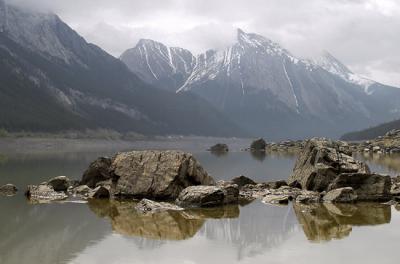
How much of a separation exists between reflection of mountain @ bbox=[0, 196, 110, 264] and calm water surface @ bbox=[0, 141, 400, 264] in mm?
40

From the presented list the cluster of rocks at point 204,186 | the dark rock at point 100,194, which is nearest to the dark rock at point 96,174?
the cluster of rocks at point 204,186

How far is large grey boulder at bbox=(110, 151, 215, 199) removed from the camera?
135 feet

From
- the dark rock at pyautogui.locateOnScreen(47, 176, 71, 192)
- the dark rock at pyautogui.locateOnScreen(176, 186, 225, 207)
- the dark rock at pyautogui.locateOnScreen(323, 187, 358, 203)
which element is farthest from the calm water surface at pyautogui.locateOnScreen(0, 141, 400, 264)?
the dark rock at pyautogui.locateOnScreen(47, 176, 71, 192)

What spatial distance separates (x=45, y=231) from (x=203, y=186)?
1413 centimetres

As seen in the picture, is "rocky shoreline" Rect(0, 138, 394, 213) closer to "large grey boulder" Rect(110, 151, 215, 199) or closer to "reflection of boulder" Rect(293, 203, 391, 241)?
"large grey boulder" Rect(110, 151, 215, 199)

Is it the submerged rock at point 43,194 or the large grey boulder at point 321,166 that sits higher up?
the large grey boulder at point 321,166

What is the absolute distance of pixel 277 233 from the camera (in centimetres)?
2731

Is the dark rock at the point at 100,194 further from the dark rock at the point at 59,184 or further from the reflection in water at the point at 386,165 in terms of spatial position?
the reflection in water at the point at 386,165

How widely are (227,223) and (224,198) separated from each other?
8.39 metres

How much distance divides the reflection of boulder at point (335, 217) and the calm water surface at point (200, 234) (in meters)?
0.05

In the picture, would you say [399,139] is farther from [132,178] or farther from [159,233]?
[159,233]

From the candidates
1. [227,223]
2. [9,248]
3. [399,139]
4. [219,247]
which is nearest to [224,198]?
[227,223]

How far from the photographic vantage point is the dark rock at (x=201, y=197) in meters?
37.1

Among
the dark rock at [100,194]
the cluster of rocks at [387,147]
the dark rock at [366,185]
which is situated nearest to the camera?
the dark rock at [366,185]
